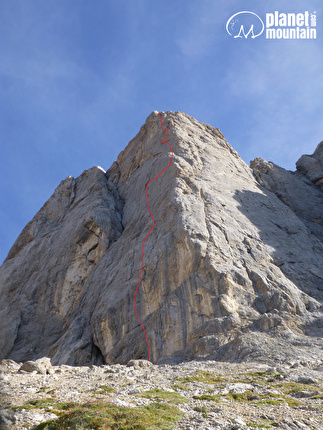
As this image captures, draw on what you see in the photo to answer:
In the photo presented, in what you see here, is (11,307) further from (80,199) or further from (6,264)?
(80,199)

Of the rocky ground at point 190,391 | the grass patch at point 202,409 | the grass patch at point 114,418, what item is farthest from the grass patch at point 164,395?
the grass patch at point 114,418

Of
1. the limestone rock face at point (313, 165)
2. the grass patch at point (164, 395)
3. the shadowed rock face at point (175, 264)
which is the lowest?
the grass patch at point (164, 395)

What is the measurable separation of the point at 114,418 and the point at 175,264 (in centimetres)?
3011

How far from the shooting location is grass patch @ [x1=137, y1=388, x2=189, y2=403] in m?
26.5

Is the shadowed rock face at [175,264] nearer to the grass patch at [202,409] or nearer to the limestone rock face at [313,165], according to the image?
the limestone rock face at [313,165]

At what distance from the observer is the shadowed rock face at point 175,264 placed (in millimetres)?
46219

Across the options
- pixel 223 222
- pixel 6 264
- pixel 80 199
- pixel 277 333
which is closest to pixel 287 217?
pixel 223 222

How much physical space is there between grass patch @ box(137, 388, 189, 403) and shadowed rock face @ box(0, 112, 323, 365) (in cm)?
1376

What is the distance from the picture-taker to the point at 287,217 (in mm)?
68375

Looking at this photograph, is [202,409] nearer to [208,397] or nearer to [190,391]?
[208,397]

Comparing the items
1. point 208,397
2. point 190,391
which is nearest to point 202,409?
point 208,397

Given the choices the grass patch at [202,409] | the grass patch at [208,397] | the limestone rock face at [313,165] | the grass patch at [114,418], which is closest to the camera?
the grass patch at [114,418]

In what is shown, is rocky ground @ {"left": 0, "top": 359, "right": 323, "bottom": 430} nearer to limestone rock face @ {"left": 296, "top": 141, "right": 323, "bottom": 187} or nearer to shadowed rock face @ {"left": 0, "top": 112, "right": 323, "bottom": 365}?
shadowed rock face @ {"left": 0, "top": 112, "right": 323, "bottom": 365}

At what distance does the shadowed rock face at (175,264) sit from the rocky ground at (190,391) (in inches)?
223
